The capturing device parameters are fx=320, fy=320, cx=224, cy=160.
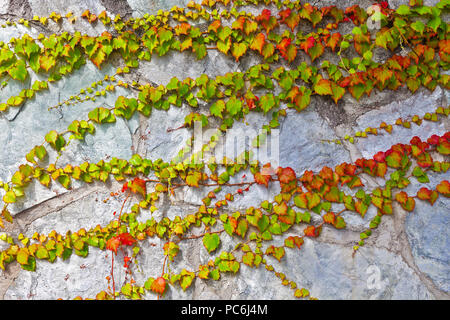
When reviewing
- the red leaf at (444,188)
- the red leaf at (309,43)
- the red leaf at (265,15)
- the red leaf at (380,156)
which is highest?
the red leaf at (265,15)

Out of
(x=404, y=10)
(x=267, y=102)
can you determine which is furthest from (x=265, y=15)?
(x=404, y=10)

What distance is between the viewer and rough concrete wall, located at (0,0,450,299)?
1843 millimetres

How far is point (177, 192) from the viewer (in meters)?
1.93

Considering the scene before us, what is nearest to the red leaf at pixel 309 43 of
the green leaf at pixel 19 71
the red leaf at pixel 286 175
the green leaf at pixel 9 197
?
the red leaf at pixel 286 175

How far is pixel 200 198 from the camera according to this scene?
6.33 feet

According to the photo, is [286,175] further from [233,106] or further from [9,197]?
[9,197]

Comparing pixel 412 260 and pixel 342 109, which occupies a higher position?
pixel 342 109

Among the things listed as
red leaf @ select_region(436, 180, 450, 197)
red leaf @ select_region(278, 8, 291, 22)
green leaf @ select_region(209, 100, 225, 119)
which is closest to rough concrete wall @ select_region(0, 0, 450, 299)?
red leaf @ select_region(436, 180, 450, 197)

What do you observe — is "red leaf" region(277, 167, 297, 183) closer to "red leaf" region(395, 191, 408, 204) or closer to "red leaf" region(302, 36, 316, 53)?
"red leaf" region(395, 191, 408, 204)

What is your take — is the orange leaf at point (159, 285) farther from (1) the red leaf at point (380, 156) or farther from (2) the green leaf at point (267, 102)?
(1) the red leaf at point (380, 156)

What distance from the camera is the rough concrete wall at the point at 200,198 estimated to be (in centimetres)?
184
